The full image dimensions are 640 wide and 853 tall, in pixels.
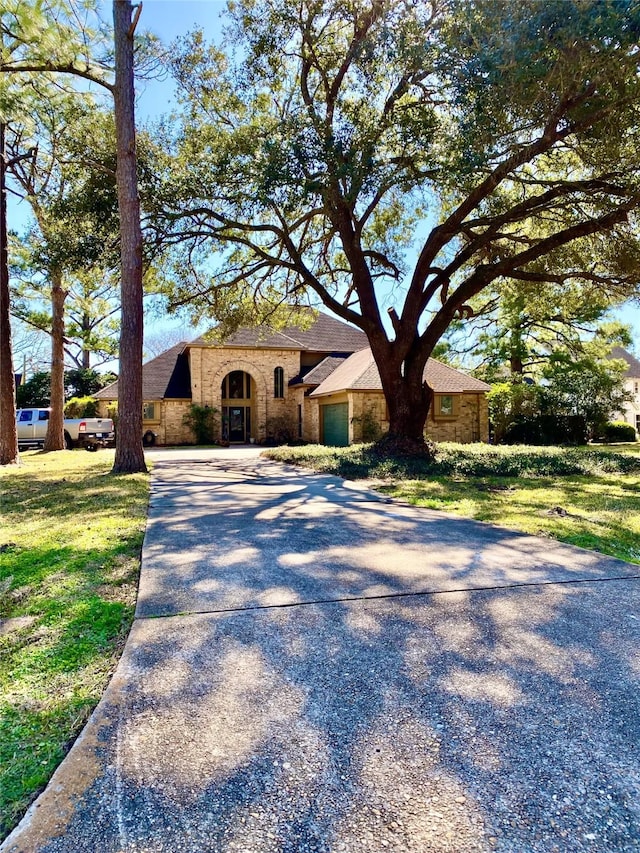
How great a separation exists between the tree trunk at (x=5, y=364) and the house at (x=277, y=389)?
32.3 feet

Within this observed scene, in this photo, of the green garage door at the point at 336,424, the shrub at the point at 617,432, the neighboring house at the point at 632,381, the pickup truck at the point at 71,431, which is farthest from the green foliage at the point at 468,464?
the neighboring house at the point at 632,381

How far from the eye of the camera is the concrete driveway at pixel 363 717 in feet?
5.38

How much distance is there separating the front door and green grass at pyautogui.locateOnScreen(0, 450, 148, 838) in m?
20.2

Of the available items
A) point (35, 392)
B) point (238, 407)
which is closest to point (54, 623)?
point (238, 407)

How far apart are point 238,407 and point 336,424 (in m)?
7.31

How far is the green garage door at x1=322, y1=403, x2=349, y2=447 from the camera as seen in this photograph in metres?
21.0

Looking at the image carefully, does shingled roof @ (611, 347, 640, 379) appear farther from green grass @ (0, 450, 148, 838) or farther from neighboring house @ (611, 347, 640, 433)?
green grass @ (0, 450, 148, 838)

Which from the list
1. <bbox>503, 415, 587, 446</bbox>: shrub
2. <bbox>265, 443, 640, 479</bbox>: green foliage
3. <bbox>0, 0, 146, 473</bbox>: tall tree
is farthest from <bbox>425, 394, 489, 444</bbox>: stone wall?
<bbox>0, 0, 146, 473</bbox>: tall tree

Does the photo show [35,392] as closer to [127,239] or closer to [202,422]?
[202,422]

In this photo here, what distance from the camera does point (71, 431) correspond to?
75.0 feet

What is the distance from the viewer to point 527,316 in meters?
24.5

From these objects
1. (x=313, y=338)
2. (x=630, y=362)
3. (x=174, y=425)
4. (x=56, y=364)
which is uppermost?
(x=313, y=338)

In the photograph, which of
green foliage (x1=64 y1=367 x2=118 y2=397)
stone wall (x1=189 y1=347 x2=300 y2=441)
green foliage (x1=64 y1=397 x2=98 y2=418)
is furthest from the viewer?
green foliage (x1=64 y1=367 x2=118 y2=397)

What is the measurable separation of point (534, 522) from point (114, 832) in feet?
18.7
